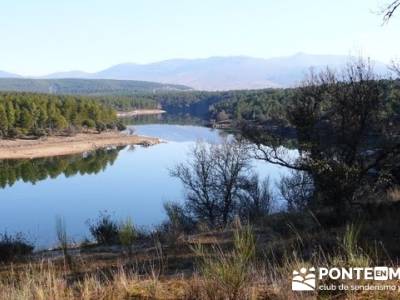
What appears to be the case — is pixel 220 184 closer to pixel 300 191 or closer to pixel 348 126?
pixel 300 191

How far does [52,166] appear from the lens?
73.3 metres

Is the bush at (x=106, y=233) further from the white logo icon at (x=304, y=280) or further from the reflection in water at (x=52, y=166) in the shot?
the reflection in water at (x=52, y=166)

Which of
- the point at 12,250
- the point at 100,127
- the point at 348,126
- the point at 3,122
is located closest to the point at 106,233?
the point at 12,250

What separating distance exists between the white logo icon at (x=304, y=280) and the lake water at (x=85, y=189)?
1845 centimetres

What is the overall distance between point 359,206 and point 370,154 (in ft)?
15.7

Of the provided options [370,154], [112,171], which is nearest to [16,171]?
[112,171]

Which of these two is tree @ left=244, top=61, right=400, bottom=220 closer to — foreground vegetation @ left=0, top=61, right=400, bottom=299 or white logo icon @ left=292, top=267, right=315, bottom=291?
foreground vegetation @ left=0, top=61, right=400, bottom=299

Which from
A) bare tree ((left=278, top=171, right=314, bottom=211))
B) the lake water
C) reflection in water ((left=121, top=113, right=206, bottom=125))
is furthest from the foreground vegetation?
reflection in water ((left=121, top=113, right=206, bottom=125))

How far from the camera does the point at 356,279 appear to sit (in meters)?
4.00

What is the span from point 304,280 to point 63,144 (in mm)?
91926

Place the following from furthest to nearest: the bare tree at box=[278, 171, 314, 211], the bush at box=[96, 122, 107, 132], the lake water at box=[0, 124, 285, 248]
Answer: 1. the bush at box=[96, 122, 107, 132]
2. the lake water at box=[0, 124, 285, 248]
3. the bare tree at box=[278, 171, 314, 211]

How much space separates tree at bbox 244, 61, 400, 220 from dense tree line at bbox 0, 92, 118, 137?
8514 cm

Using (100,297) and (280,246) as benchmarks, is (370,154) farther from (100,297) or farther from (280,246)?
(100,297)

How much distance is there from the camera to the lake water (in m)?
36.5
